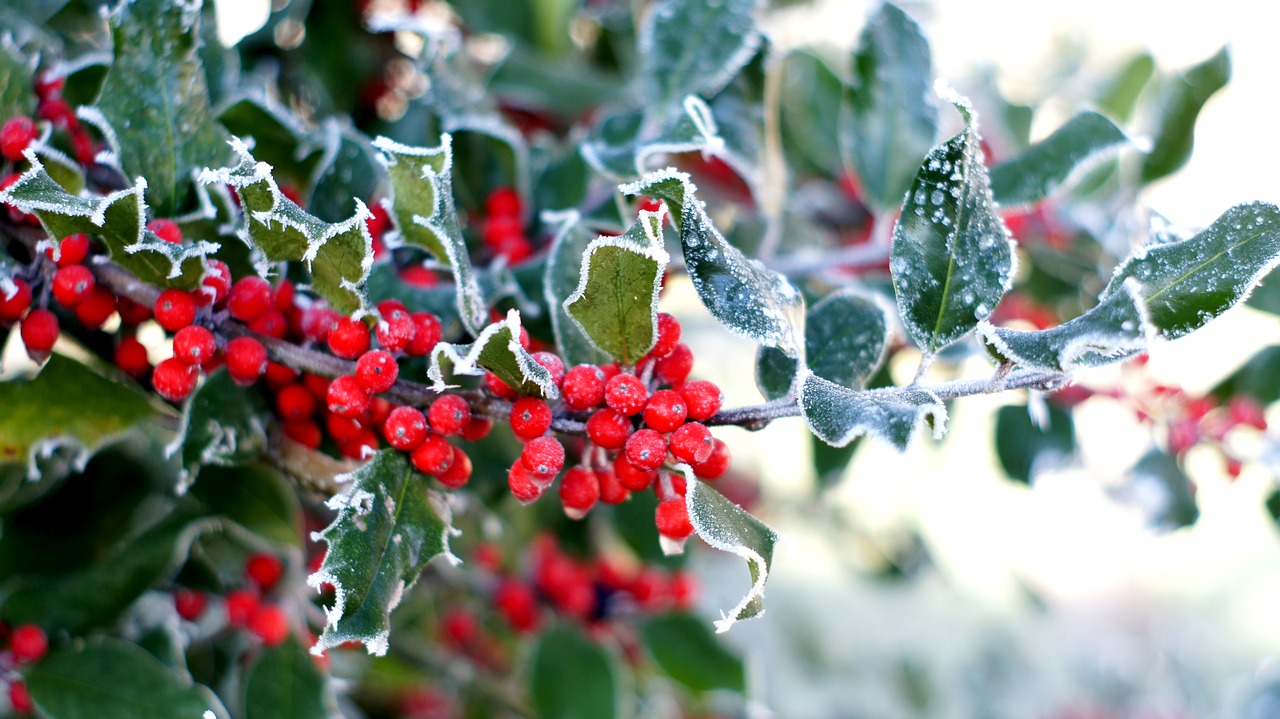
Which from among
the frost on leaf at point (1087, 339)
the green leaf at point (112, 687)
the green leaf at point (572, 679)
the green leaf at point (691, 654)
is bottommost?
the green leaf at point (572, 679)

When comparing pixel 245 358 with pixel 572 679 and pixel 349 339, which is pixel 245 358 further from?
pixel 572 679

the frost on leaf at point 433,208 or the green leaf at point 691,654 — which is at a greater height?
the frost on leaf at point 433,208

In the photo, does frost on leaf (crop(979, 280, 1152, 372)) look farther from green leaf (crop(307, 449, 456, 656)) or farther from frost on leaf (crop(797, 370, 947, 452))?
green leaf (crop(307, 449, 456, 656))

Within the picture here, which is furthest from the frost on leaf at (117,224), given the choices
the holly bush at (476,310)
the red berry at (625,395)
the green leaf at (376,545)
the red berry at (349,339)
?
the red berry at (625,395)

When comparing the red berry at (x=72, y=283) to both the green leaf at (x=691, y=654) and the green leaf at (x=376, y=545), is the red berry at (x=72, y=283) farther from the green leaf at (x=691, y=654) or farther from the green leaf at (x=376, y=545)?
the green leaf at (x=691, y=654)

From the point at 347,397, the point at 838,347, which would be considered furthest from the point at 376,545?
the point at 838,347

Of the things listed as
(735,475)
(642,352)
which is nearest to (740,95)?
(642,352)

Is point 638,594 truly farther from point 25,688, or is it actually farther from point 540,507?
point 25,688
